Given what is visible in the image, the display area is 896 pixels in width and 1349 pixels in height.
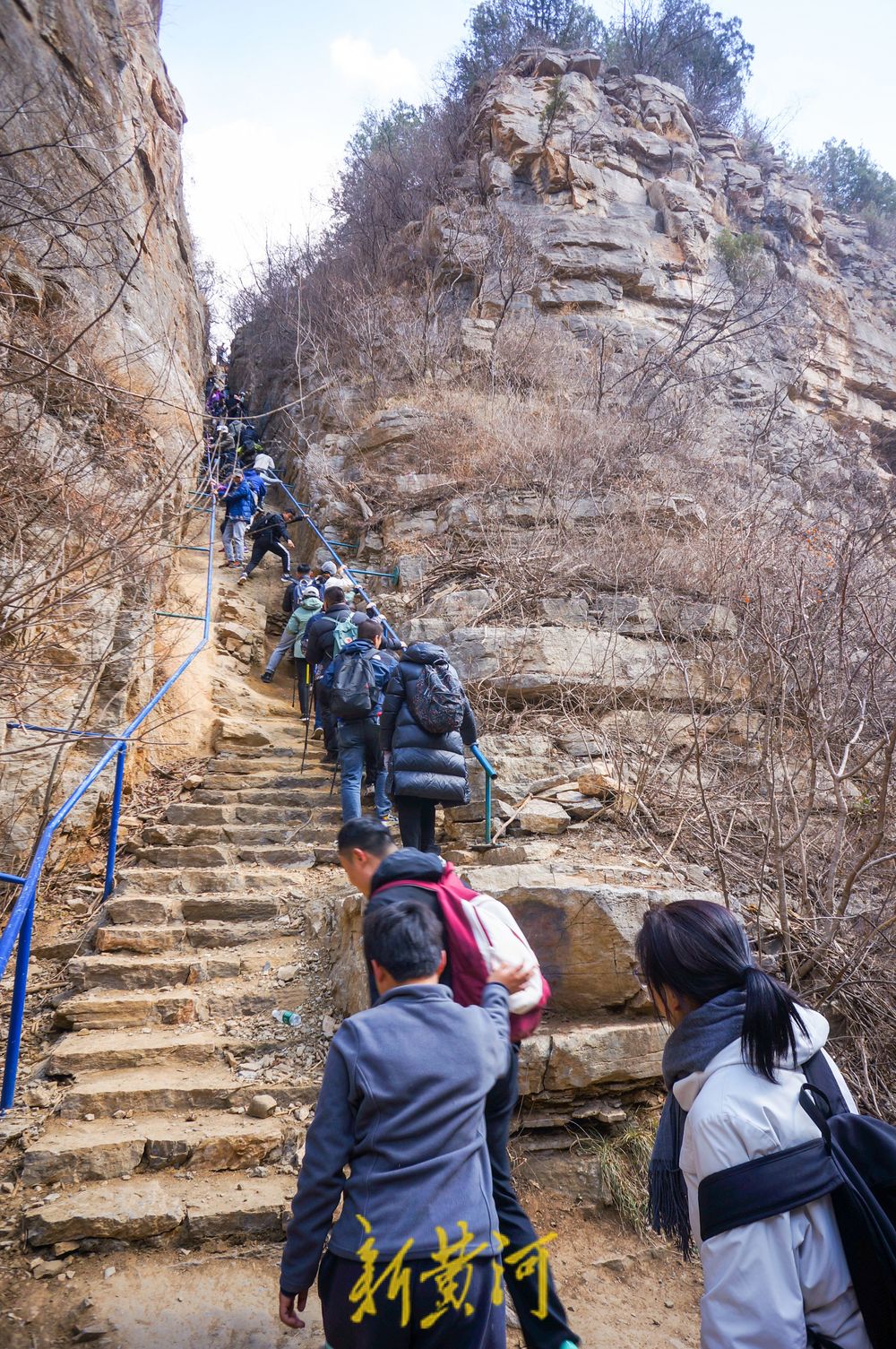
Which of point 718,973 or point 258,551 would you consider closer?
point 718,973

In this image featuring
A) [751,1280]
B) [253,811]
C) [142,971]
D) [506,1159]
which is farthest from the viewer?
[253,811]

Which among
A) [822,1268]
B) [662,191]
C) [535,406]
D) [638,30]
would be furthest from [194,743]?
[638,30]

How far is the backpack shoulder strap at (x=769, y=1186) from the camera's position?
1471 millimetres

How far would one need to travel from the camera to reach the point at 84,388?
24.3 feet

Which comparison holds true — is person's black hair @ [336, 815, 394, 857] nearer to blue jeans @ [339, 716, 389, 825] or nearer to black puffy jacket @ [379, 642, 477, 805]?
black puffy jacket @ [379, 642, 477, 805]

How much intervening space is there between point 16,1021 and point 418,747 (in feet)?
8.15

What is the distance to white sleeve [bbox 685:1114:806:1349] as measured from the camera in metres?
1.43

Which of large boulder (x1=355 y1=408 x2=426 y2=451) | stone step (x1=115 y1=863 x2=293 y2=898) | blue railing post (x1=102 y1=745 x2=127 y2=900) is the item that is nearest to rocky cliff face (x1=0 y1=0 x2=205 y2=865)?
blue railing post (x1=102 y1=745 x2=127 y2=900)

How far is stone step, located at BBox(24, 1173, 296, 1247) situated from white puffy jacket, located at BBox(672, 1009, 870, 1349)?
85.5 inches

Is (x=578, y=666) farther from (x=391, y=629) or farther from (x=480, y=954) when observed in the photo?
(x=480, y=954)

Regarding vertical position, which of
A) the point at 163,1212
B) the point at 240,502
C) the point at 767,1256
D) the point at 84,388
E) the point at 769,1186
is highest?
the point at 84,388

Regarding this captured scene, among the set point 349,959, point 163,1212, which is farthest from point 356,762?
point 163,1212

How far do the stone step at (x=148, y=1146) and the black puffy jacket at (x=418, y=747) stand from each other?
A: 193 centimetres

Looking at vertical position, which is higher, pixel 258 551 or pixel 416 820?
pixel 258 551
